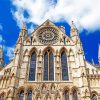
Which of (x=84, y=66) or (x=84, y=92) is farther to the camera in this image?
(x=84, y=66)

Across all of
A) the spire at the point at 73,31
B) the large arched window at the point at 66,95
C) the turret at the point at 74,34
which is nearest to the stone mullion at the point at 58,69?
the large arched window at the point at 66,95

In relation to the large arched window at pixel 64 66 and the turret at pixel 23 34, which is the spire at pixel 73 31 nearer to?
the large arched window at pixel 64 66

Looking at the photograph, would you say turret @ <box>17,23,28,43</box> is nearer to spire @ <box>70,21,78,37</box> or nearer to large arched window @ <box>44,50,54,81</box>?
large arched window @ <box>44,50,54,81</box>

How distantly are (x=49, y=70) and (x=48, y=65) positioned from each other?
0.81 m

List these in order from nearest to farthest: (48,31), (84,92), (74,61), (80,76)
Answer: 1. (84,92)
2. (80,76)
3. (74,61)
4. (48,31)

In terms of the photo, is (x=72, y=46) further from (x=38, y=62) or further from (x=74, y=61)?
(x=38, y=62)

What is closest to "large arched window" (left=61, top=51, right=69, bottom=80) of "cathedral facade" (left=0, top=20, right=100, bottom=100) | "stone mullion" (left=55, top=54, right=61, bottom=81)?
"cathedral facade" (left=0, top=20, right=100, bottom=100)

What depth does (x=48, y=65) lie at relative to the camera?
2919 centimetres

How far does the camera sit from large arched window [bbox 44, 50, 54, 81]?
28.0 metres

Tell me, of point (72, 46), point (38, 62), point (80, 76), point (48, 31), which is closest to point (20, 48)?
point (38, 62)

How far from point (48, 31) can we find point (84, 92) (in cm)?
1181

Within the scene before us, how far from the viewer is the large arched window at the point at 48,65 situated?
92.0 feet

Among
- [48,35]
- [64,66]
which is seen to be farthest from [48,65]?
[48,35]

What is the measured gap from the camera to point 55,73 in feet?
92.1
